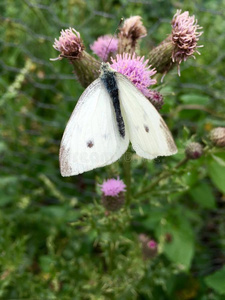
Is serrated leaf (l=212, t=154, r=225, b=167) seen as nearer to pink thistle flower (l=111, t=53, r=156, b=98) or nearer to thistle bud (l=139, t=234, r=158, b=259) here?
pink thistle flower (l=111, t=53, r=156, b=98)

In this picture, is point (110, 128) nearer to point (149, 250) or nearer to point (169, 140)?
point (169, 140)

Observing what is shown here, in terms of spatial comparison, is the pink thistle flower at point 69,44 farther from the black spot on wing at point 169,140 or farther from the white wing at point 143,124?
the black spot on wing at point 169,140

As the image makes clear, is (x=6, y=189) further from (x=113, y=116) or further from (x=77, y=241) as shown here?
(x=113, y=116)

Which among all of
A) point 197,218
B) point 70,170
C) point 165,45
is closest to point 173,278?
point 197,218

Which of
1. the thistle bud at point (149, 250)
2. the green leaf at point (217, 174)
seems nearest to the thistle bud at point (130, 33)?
the green leaf at point (217, 174)

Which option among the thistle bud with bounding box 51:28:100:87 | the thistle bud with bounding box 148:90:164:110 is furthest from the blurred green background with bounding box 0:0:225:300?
the thistle bud with bounding box 51:28:100:87

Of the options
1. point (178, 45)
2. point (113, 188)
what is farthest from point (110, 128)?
point (178, 45)

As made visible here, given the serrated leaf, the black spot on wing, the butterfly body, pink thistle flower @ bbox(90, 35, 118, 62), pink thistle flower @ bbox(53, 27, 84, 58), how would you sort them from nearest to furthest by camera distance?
the black spot on wing, the butterfly body, pink thistle flower @ bbox(53, 27, 84, 58), the serrated leaf, pink thistle flower @ bbox(90, 35, 118, 62)
